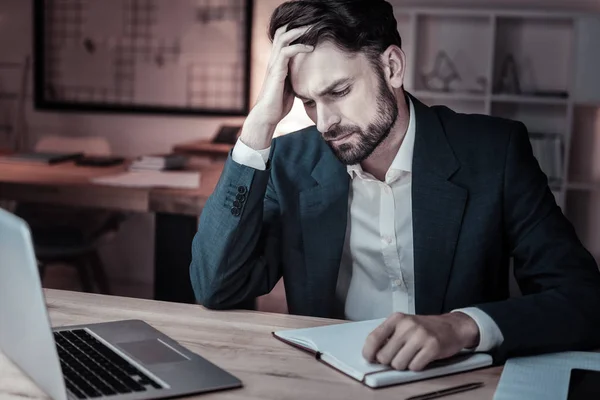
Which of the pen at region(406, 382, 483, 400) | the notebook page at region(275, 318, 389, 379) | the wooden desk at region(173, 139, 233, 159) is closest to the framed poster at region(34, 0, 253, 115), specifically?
the wooden desk at region(173, 139, 233, 159)

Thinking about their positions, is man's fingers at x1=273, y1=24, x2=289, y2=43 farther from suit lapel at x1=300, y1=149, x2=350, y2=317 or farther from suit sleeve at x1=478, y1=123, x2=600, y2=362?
suit sleeve at x1=478, y1=123, x2=600, y2=362

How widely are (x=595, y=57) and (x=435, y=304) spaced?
11.1 ft

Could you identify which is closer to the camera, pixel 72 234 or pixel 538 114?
pixel 72 234

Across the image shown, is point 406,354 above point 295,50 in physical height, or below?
below

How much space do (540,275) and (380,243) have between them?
0.34 metres

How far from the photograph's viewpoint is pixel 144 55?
5.43m

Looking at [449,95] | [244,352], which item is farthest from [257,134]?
[449,95]

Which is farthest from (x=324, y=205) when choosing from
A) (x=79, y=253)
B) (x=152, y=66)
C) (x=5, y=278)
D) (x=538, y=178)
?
(x=152, y=66)

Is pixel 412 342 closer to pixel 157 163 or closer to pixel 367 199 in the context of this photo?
pixel 367 199

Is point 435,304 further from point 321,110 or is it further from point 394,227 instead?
point 321,110

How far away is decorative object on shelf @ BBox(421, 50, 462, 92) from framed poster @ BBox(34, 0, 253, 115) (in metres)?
1.14

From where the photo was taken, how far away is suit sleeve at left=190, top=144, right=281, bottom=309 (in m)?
1.68

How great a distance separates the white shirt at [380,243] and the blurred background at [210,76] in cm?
283

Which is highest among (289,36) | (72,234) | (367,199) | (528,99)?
(289,36)
